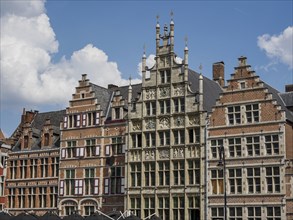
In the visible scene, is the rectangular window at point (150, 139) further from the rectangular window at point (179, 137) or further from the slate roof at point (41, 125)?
the slate roof at point (41, 125)

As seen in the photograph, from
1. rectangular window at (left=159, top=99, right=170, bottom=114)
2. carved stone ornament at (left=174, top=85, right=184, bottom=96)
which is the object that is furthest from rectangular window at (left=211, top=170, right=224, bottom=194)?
carved stone ornament at (left=174, top=85, right=184, bottom=96)

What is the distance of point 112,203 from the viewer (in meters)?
46.2

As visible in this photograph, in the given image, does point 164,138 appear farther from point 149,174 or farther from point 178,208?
point 178,208

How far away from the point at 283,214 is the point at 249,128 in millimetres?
6402

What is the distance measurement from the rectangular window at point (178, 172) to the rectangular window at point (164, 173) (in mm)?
611

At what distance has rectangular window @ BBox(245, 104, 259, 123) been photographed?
40.4m

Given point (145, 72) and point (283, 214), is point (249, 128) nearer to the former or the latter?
point (283, 214)

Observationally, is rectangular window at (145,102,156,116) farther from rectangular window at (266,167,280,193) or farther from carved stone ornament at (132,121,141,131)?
rectangular window at (266,167,280,193)

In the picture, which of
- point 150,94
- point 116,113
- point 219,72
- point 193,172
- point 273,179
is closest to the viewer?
point 273,179

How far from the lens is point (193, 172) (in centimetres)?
4222

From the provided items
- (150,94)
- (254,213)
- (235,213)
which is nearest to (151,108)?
(150,94)

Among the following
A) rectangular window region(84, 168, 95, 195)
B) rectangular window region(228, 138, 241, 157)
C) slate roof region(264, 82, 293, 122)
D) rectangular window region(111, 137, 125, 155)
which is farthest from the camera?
rectangular window region(84, 168, 95, 195)

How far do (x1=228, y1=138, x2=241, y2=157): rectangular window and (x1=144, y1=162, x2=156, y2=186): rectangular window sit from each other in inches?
257

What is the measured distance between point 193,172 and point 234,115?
16.9ft
